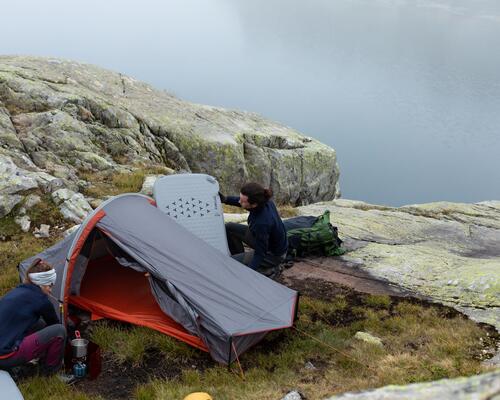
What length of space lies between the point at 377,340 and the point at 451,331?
4.42 ft

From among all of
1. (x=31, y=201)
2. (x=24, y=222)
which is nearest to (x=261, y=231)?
(x=24, y=222)

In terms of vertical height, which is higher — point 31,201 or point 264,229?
point 264,229

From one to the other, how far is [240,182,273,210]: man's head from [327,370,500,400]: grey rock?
6.66 m

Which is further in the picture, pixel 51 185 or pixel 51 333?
pixel 51 185

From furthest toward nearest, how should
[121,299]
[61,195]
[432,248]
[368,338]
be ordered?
[432,248] < [61,195] < [121,299] < [368,338]

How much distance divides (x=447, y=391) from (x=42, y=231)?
11847mm

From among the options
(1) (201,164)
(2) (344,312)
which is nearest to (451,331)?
(2) (344,312)

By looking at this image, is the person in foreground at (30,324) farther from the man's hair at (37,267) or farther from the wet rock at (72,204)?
the wet rock at (72,204)

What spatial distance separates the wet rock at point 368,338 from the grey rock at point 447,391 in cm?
583

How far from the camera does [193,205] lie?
11.0m

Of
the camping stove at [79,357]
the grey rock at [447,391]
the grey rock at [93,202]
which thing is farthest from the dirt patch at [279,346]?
the grey rock at [93,202]

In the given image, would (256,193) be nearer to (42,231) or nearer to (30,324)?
A: (30,324)

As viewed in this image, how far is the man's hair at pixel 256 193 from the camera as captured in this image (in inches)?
A: 379

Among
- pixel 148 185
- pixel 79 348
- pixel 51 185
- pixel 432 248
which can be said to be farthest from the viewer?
pixel 148 185
